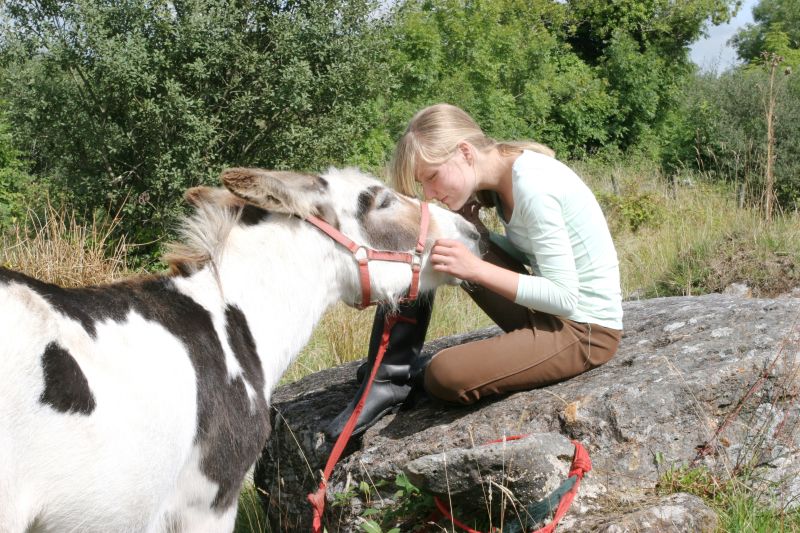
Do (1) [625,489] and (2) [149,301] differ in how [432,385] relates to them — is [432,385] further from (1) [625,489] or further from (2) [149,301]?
(2) [149,301]

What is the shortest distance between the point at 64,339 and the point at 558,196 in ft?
6.75

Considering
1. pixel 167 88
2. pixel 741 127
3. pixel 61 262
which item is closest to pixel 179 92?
pixel 167 88

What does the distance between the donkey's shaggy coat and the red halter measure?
29 mm

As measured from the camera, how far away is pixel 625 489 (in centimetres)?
290

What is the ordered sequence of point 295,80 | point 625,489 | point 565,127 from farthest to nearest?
point 565,127 < point 295,80 < point 625,489

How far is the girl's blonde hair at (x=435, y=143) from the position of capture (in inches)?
136

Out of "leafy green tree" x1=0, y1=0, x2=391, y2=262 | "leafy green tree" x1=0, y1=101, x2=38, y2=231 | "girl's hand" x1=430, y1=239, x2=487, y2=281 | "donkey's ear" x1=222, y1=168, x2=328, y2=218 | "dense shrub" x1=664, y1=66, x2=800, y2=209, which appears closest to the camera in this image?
"donkey's ear" x1=222, y1=168, x2=328, y2=218

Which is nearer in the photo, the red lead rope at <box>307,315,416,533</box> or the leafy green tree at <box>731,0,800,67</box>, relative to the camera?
the red lead rope at <box>307,315,416,533</box>

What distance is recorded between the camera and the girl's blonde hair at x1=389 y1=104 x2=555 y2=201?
3.46 meters

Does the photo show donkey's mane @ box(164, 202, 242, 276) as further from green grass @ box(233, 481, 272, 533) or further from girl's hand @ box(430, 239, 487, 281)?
green grass @ box(233, 481, 272, 533)

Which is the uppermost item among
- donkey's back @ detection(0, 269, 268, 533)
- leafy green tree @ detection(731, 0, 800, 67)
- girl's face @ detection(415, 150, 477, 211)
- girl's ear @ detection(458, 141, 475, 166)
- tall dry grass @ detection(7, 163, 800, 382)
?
leafy green tree @ detection(731, 0, 800, 67)

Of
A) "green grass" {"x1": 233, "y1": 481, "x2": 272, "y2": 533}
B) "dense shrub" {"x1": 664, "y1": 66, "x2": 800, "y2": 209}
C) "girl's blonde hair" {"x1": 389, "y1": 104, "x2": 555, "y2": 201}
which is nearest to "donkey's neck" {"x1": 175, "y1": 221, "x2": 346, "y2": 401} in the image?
"girl's blonde hair" {"x1": 389, "y1": 104, "x2": 555, "y2": 201}

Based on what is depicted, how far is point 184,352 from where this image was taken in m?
2.35

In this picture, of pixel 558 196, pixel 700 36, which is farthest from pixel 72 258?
pixel 700 36
